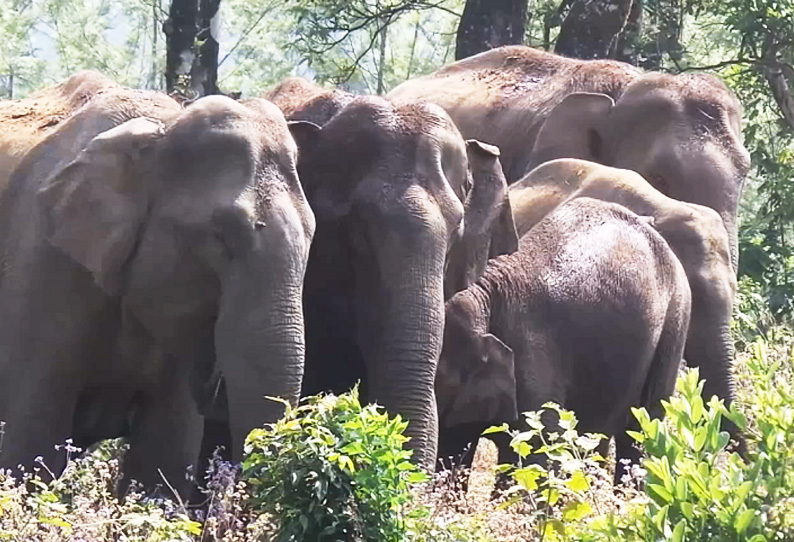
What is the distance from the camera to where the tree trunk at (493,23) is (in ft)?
52.2

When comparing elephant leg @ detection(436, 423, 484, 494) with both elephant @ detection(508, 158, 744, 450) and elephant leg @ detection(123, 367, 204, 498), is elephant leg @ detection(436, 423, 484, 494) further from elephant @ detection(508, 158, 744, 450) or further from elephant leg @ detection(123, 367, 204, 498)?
elephant @ detection(508, 158, 744, 450)

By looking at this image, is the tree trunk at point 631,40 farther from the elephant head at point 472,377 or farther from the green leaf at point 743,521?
the green leaf at point 743,521

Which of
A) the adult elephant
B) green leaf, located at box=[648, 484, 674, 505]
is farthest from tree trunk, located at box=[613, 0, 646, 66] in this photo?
green leaf, located at box=[648, 484, 674, 505]

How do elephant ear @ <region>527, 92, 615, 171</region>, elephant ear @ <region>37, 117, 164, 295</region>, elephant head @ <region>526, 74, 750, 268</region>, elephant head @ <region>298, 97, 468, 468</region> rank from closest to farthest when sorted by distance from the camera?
elephant head @ <region>298, 97, 468, 468</region>
elephant ear @ <region>37, 117, 164, 295</region>
elephant head @ <region>526, 74, 750, 268</region>
elephant ear @ <region>527, 92, 615, 171</region>

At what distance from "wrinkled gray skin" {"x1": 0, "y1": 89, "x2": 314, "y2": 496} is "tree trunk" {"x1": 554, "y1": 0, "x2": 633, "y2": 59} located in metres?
7.66

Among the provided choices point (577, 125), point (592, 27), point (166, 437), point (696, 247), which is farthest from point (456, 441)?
point (592, 27)

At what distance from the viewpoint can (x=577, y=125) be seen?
38.9ft

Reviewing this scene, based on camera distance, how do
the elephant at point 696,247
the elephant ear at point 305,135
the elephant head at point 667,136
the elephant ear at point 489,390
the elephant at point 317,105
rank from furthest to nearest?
the elephant head at point 667,136, the elephant at point 696,247, the elephant at point 317,105, the elephant ear at point 489,390, the elephant ear at point 305,135

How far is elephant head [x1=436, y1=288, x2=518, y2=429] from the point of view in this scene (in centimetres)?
800

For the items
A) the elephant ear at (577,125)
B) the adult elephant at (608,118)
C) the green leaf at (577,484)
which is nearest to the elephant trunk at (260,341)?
the green leaf at (577,484)

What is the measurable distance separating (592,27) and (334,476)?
1027 cm

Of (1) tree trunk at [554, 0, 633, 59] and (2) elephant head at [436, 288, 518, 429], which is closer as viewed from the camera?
(2) elephant head at [436, 288, 518, 429]

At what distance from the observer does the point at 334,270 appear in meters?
7.78

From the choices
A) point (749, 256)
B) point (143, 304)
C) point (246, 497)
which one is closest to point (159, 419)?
point (143, 304)
